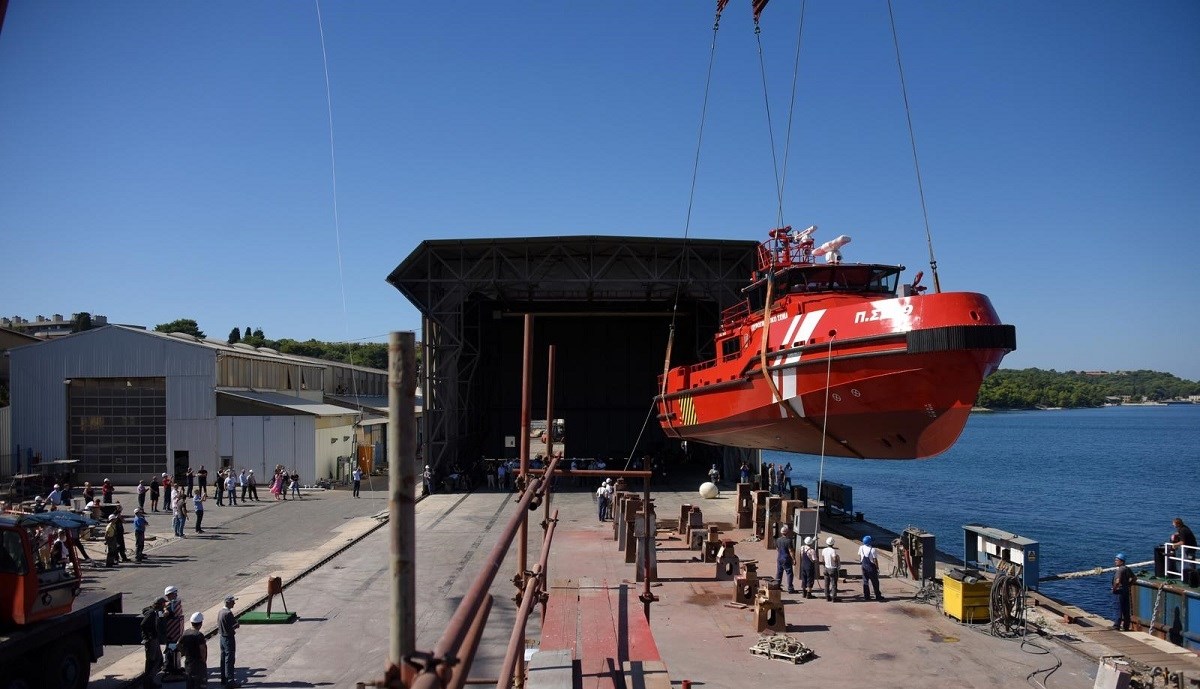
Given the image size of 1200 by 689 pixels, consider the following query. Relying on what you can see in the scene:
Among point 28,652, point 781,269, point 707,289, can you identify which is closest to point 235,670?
point 28,652

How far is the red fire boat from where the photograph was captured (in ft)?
45.9

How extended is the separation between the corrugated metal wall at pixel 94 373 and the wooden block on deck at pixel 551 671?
30.0m

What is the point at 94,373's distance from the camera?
3197cm

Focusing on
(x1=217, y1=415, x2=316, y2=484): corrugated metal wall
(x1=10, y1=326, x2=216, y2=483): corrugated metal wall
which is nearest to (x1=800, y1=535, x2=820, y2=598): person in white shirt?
(x1=217, y1=415, x2=316, y2=484): corrugated metal wall

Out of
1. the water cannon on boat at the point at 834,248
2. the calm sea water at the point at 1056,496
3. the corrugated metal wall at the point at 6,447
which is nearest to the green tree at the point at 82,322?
the corrugated metal wall at the point at 6,447

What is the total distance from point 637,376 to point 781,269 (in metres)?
21.5

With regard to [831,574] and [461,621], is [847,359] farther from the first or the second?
[461,621]

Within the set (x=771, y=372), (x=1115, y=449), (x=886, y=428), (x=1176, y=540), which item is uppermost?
(x=771, y=372)

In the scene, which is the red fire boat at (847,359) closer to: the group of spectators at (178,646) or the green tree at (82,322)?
the group of spectators at (178,646)

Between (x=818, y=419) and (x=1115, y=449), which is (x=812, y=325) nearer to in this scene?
(x=818, y=419)

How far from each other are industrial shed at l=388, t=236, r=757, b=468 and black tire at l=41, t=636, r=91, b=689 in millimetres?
20580

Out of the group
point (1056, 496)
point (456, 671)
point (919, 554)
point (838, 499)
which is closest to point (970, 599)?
point (919, 554)

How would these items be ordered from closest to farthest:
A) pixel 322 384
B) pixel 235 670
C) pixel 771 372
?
pixel 235 670 → pixel 771 372 → pixel 322 384

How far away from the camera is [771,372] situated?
683 inches
